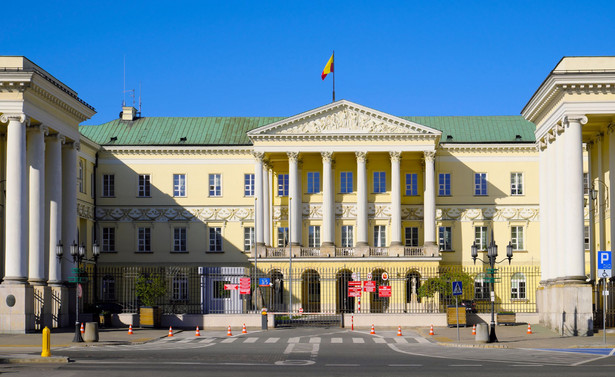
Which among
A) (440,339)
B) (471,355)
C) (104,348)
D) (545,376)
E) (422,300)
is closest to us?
(545,376)

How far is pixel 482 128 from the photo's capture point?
84312 mm

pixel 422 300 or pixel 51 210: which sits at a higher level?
pixel 51 210

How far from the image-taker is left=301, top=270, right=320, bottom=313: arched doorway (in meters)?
74.0

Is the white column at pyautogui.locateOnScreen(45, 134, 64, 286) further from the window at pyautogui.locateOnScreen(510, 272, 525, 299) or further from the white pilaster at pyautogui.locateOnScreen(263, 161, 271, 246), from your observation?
the window at pyautogui.locateOnScreen(510, 272, 525, 299)

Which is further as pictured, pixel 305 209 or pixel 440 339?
pixel 305 209

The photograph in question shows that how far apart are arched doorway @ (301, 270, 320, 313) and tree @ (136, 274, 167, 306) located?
476 inches

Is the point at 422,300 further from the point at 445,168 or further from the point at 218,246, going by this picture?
the point at 218,246

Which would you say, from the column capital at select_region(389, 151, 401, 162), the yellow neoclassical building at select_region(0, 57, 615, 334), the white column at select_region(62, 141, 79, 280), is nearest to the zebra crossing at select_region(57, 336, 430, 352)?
the white column at select_region(62, 141, 79, 280)

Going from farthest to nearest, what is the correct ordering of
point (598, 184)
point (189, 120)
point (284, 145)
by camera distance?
point (189, 120)
point (284, 145)
point (598, 184)

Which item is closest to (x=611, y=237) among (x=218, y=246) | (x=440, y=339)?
(x=440, y=339)

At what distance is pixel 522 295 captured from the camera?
77750 mm

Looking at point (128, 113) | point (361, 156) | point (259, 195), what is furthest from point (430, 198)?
point (128, 113)

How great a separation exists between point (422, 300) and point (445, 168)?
13.3 m

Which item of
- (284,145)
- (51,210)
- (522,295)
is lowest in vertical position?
(522,295)
